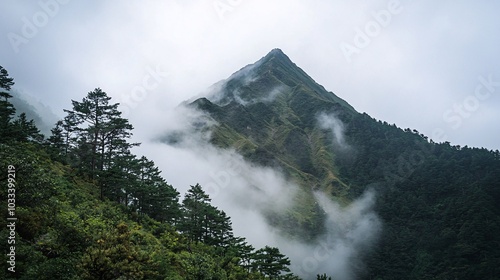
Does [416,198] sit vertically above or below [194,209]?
above

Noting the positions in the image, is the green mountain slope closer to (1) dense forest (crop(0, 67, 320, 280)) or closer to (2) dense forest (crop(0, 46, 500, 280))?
(2) dense forest (crop(0, 46, 500, 280))

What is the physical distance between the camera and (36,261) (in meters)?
17.4

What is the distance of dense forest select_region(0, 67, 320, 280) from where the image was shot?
17.5 metres

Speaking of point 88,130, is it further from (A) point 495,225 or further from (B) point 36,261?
(A) point 495,225

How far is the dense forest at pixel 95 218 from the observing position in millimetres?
17484

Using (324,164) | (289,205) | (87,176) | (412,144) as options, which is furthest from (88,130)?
(412,144)

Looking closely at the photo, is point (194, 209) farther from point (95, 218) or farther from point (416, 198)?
point (416, 198)

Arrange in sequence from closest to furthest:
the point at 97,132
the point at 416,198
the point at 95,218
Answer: the point at 95,218, the point at 97,132, the point at 416,198

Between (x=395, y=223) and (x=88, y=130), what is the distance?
14057cm

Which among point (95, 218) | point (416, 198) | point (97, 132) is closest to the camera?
point (95, 218)

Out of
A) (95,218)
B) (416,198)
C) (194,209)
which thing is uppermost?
(416,198)

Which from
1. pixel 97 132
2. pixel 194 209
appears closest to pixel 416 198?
pixel 194 209

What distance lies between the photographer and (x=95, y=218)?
2923 cm

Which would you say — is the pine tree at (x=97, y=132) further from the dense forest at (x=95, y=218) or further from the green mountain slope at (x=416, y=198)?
the green mountain slope at (x=416, y=198)
